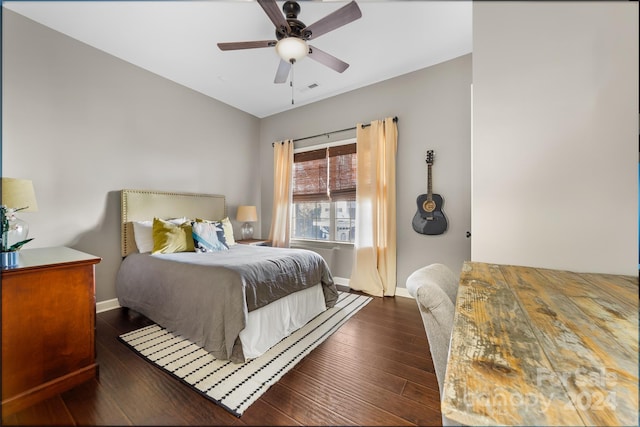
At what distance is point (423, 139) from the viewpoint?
2.95m

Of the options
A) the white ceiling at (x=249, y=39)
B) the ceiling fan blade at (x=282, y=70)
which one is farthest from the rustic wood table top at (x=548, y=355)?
the ceiling fan blade at (x=282, y=70)

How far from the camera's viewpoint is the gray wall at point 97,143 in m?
1.88

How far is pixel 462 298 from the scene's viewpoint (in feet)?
2.68

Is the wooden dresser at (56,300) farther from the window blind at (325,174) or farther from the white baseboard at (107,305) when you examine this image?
the window blind at (325,174)

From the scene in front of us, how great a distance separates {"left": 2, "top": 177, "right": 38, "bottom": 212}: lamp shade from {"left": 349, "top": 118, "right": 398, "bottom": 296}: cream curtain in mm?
2970

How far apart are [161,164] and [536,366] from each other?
352 centimetres

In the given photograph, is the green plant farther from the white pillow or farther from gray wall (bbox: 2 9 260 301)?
the white pillow

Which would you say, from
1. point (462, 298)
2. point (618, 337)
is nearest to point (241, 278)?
point (462, 298)

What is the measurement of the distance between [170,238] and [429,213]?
284cm

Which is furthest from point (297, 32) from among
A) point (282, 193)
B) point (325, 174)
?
point (282, 193)

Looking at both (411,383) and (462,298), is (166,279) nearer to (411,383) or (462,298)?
(411,383)

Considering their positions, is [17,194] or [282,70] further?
[282,70]

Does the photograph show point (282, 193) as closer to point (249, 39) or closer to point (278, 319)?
point (249, 39)

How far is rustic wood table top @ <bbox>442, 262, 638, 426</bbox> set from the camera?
41 centimetres
